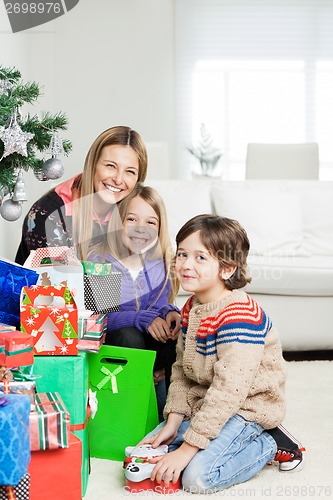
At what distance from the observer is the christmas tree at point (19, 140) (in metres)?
1.56

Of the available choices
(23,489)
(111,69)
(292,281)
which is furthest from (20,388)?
(111,69)

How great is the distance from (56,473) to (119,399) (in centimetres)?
44

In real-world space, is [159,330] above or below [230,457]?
above

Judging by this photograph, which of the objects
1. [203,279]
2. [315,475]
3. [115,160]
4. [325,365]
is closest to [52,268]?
[203,279]

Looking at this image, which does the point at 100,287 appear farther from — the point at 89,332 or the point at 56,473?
the point at 56,473

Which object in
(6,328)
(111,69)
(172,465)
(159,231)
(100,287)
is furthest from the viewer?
(111,69)

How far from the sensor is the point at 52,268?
1.75m

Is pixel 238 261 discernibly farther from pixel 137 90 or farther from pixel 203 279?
pixel 137 90

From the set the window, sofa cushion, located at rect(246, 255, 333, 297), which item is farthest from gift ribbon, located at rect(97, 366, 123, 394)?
the window

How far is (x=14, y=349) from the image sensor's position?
1408 mm

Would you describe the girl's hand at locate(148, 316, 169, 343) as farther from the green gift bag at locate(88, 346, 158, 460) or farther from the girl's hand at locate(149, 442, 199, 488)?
the girl's hand at locate(149, 442, 199, 488)

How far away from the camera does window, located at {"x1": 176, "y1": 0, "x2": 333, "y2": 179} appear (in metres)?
6.43

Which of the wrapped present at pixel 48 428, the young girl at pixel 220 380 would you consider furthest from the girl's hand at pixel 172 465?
the wrapped present at pixel 48 428

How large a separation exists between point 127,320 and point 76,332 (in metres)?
0.41
